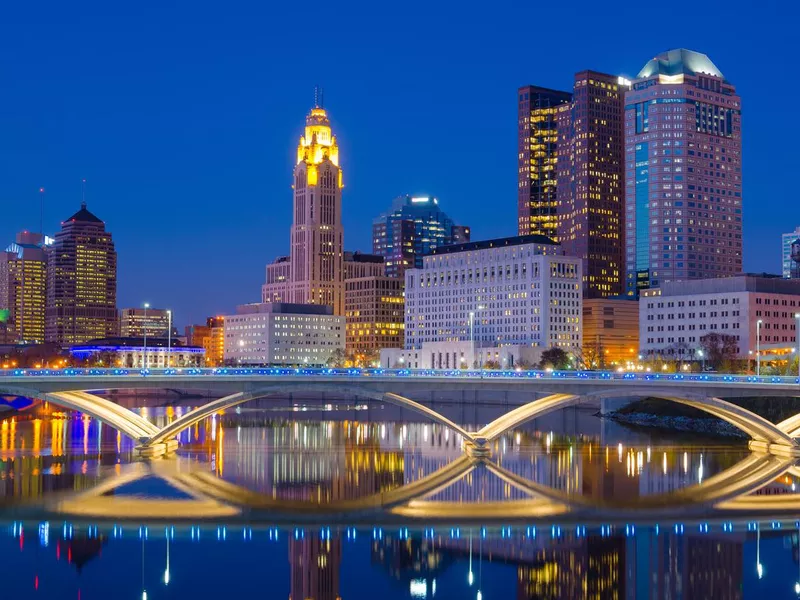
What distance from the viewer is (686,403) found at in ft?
325

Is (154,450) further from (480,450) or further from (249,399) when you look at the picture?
(480,450)

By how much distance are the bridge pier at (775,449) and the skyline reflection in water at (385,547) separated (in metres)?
6.91

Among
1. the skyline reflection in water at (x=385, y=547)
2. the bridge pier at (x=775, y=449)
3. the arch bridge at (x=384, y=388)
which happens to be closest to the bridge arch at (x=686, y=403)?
the arch bridge at (x=384, y=388)

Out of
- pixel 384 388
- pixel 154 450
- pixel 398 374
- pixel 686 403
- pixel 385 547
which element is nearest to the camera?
pixel 385 547

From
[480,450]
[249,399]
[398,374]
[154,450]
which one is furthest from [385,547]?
[398,374]

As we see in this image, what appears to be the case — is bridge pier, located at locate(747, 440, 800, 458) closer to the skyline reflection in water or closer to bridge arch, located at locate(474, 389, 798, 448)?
bridge arch, located at locate(474, 389, 798, 448)

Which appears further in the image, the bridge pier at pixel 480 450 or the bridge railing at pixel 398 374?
the bridge pier at pixel 480 450

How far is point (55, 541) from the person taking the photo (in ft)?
206

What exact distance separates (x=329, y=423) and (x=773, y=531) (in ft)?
296

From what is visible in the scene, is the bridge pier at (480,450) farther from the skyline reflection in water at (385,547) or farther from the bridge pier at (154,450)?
the bridge pier at (154,450)

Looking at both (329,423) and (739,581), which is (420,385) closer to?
(739,581)

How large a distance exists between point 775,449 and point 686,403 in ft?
32.3

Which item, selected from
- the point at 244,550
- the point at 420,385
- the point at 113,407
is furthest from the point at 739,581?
the point at 113,407

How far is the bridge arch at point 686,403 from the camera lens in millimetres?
96938
